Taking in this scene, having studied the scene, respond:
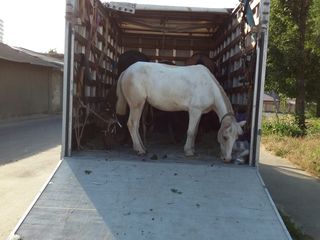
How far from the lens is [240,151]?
5898 millimetres

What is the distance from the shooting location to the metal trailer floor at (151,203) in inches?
160

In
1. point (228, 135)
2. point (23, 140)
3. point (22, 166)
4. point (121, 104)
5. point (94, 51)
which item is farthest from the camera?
point (23, 140)

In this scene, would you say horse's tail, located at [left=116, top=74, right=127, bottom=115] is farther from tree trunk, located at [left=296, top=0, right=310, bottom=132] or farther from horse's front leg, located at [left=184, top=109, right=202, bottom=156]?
tree trunk, located at [left=296, top=0, right=310, bottom=132]

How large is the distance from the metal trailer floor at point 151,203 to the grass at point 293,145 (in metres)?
4.32

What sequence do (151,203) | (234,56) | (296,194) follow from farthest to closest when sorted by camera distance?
(234,56), (296,194), (151,203)

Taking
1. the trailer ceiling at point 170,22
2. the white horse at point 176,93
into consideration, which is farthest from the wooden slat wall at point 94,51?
the white horse at point 176,93

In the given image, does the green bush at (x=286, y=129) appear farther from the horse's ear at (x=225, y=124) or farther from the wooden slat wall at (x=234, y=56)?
the horse's ear at (x=225, y=124)

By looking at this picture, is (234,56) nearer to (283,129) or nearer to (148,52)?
(148,52)

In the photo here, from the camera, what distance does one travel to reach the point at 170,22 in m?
9.54

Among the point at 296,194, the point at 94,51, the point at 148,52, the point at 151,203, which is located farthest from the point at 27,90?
the point at 151,203

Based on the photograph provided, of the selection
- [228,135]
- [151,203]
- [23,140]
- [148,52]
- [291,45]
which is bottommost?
[23,140]

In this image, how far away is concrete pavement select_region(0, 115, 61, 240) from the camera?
5635 mm

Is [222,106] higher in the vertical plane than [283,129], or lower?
higher

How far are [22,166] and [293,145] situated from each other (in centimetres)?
689
